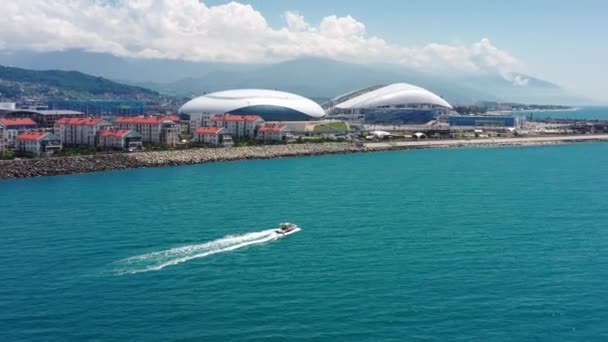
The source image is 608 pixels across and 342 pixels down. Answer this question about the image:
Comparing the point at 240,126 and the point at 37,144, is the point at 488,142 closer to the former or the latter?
the point at 240,126

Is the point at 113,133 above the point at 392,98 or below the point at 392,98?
below

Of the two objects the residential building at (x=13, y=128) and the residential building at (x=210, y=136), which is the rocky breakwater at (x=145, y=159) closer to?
the residential building at (x=210, y=136)

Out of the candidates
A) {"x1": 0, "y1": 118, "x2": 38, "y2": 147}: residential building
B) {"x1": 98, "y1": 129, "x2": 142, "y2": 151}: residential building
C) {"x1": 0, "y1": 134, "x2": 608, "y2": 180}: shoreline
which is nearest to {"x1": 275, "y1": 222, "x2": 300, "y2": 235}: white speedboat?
{"x1": 0, "y1": 134, "x2": 608, "y2": 180}: shoreline

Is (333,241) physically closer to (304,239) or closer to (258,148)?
(304,239)

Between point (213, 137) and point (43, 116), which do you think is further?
point (43, 116)

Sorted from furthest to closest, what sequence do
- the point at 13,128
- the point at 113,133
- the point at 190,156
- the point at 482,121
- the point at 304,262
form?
the point at 482,121 < the point at 13,128 < the point at 113,133 < the point at 190,156 < the point at 304,262

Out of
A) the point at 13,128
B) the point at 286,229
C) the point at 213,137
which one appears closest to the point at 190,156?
the point at 213,137

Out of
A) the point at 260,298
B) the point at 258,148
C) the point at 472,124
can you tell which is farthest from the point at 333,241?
the point at 472,124
